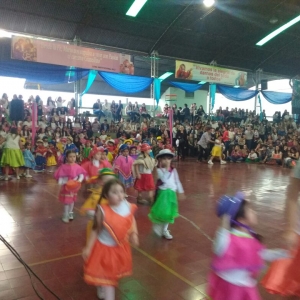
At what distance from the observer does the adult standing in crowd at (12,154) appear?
8602 millimetres

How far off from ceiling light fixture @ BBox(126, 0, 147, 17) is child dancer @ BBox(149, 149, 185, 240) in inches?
478

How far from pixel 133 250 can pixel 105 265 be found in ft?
5.05

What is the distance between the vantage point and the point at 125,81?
16438 millimetres

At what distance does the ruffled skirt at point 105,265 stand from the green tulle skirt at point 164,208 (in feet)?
5.59

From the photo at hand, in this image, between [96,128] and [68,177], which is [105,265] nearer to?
[68,177]

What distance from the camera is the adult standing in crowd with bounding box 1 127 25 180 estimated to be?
28.2ft

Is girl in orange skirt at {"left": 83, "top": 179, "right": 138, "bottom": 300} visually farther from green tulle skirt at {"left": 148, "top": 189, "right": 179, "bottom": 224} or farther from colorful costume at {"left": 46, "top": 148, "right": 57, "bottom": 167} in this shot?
colorful costume at {"left": 46, "top": 148, "right": 57, "bottom": 167}

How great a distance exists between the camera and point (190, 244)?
A: 4.21m

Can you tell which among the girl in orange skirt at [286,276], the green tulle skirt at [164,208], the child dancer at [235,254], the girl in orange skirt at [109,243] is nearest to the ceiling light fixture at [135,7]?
the green tulle skirt at [164,208]

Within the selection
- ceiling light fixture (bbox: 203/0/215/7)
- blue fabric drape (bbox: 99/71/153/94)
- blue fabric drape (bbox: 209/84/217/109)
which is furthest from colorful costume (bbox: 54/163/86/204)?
blue fabric drape (bbox: 209/84/217/109)

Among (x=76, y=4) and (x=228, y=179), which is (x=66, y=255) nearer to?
(x=228, y=179)

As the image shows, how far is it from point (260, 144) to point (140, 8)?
912cm

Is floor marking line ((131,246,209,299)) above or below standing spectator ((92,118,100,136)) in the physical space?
below

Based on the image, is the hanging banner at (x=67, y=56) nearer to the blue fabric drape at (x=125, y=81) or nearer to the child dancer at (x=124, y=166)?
the blue fabric drape at (x=125, y=81)
